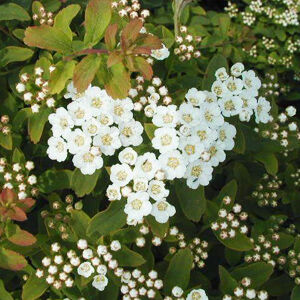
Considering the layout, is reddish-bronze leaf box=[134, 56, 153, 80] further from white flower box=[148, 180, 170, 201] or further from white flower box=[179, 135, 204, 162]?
white flower box=[148, 180, 170, 201]

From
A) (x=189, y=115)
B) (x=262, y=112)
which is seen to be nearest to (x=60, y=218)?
(x=189, y=115)

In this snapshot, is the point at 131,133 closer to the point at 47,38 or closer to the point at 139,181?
the point at 139,181

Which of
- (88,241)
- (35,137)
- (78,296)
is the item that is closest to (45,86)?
(35,137)

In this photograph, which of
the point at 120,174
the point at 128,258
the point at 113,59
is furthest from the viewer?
the point at 128,258

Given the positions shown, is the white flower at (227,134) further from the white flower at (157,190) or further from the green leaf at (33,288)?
the green leaf at (33,288)

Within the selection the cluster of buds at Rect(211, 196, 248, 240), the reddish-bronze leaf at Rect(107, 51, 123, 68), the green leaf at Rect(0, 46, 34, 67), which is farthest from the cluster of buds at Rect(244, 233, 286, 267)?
the green leaf at Rect(0, 46, 34, 67)

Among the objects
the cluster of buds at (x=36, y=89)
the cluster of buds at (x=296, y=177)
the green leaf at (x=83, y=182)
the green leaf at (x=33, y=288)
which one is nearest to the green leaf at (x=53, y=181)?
the green leaf at (x=83, y=182)
